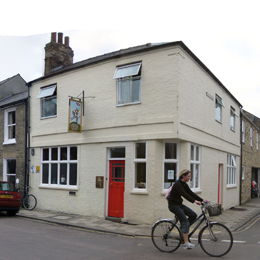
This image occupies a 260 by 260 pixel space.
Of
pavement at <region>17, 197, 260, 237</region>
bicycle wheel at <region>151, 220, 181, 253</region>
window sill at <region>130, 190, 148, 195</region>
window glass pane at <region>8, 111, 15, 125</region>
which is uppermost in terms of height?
window glass pane at <region>8, 111, 15, 125</region>

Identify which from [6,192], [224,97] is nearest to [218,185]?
[224,97]

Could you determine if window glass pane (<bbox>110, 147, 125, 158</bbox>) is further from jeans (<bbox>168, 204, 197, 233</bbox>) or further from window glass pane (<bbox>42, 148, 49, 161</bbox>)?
jeans (<bbox>168, 204, 197, 233</bbox>)

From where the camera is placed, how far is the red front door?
11727mm

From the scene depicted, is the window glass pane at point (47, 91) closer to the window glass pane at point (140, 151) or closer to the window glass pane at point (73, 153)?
the window glass pane at point (73, 153)

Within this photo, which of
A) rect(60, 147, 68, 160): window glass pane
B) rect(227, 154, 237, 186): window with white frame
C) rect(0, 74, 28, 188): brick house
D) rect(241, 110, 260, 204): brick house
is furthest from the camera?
rect(241, 110, 260, 204): brick house

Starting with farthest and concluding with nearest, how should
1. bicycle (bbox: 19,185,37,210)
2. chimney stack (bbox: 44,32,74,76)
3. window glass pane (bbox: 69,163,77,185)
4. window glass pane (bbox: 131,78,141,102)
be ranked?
chimney stack (bbox: 44,32,74,76) < bicycle (bbox: 19,185,37,210) < window glass pane (bbox: 69,163,77,185) < window glass pane (bbox: 131,78,141,102)

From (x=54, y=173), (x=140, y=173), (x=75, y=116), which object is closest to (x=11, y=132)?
(x=54, y=173)

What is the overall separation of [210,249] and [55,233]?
473 cm

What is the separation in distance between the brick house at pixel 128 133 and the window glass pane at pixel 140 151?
4cm

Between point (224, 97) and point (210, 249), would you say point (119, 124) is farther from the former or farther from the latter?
point (224, 97)

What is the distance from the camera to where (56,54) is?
16.7 metres

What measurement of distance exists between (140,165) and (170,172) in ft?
3.62

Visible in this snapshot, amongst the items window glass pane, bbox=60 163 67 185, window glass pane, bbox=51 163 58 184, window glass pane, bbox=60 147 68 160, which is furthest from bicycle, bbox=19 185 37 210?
window glass pane, bbox=60 147 68 160

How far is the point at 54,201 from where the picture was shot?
13.9m
